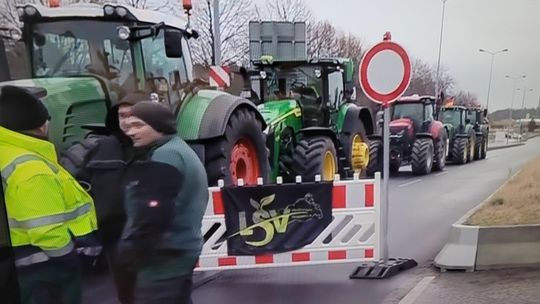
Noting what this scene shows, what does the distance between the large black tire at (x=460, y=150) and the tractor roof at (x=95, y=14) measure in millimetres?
1817

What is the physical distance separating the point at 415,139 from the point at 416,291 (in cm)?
110

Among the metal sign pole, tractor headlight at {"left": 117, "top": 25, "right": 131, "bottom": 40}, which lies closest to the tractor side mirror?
tractor headlight at {"left": 117, "top": 25, "right": 131, "bottom": 40}

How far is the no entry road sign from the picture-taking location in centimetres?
274

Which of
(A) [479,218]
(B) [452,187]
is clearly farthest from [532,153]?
(A) [479,218]

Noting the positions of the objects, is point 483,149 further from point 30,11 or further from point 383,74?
point 30,11

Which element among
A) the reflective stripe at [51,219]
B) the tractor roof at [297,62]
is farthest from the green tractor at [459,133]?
the reflective stripe at [51,219]

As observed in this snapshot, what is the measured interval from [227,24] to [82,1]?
1.78 ft

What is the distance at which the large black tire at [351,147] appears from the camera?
111 inches

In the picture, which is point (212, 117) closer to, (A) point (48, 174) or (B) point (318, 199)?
(A) point (48, 174)

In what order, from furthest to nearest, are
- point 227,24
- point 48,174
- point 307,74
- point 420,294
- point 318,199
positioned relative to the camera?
1. point 420,294
2. point 318,199
3. point 307,74
4. point 227,24
5. point 48,174

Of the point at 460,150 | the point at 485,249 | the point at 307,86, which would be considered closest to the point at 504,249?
the point at 485,249

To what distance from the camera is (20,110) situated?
4.87 ft

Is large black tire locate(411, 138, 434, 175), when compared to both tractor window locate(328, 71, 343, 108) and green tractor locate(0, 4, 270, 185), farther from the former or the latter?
green tractor locate(0, 4, 270, 185)

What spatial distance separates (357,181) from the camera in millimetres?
3195
